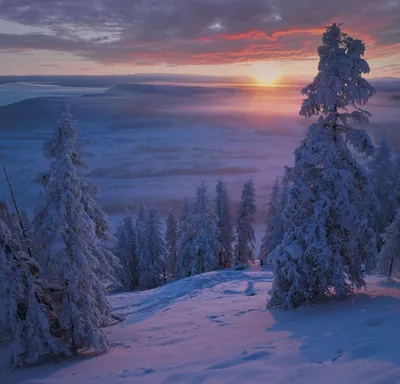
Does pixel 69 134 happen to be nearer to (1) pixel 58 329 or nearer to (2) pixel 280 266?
(1) pixel 58 329

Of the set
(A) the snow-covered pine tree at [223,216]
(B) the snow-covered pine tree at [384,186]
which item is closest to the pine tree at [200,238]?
(A) the snow-covered pine tree at [223,216]

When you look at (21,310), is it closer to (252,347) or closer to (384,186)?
(252,347)

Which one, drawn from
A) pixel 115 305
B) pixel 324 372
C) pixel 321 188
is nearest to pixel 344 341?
pixel 324 372

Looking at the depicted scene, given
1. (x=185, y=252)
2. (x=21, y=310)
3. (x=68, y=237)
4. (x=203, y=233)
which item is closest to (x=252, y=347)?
(x=68, y=237)

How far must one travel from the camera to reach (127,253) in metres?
53.2

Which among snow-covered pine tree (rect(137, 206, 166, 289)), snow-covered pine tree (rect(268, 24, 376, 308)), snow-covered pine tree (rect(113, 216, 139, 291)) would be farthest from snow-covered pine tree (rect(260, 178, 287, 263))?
snow-covered pine tree (rect(268, 24, 376, 308))

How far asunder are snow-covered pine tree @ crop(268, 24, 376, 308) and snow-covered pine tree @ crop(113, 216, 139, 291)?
40769 millimetres

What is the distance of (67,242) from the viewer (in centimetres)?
1361

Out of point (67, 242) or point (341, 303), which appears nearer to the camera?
point (67, 242)

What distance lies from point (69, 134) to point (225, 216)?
38.5m

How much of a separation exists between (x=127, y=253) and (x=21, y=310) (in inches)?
1585

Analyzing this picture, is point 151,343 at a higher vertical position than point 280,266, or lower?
lower

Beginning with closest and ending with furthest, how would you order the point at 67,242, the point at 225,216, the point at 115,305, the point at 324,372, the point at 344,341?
1. the point at 324,372
2. the point at 344,341
3. the point at 67,242
4. the point at 115,305
5. the point at 225,216

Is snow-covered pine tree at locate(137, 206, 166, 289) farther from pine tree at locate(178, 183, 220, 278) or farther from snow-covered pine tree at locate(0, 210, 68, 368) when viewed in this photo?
snow-covered pine tree at locate(0, 210, 68, 368)
